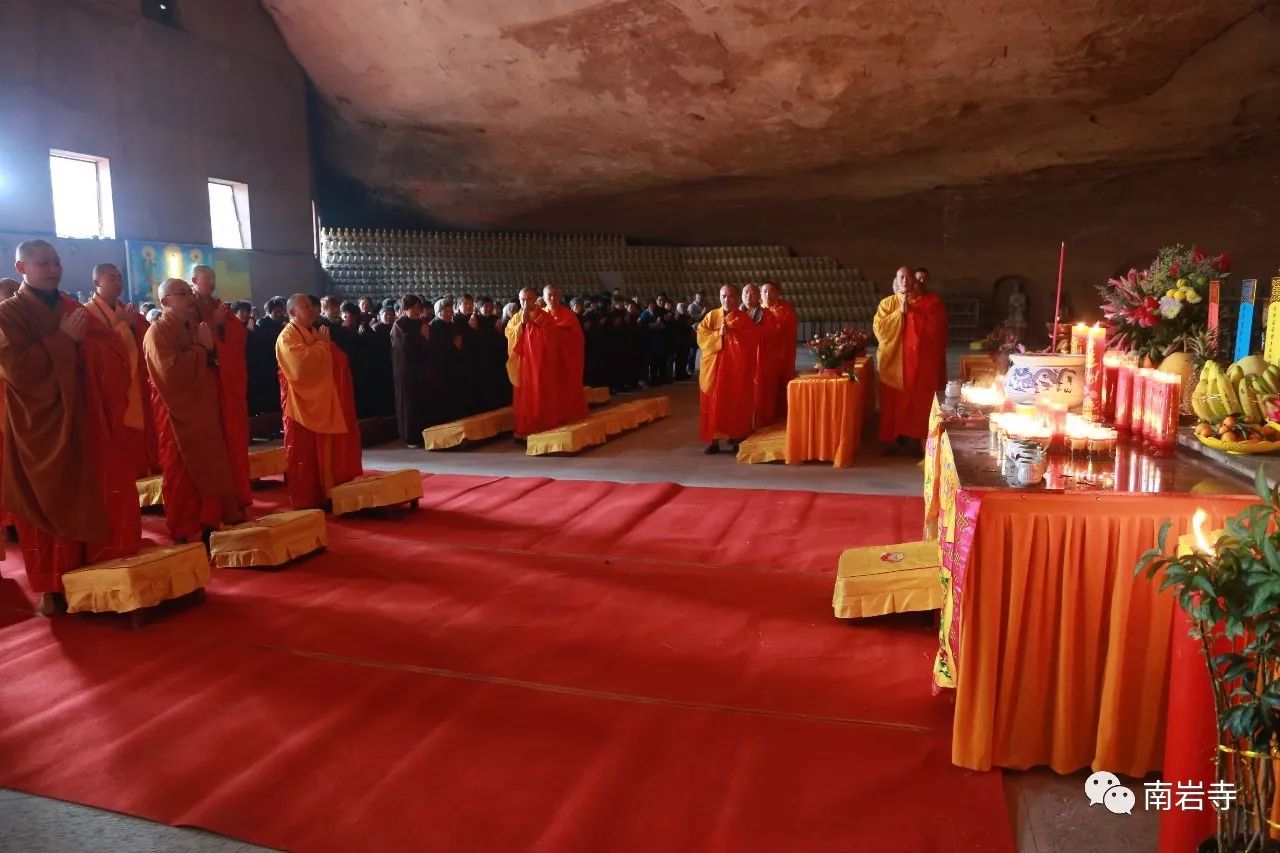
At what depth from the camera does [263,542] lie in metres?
4.42

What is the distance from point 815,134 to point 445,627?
39.3 feet

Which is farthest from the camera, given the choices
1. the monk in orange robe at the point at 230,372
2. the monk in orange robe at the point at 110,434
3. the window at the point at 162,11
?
the window at the point at 162,11

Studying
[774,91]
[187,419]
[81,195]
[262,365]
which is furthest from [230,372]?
[774,91]

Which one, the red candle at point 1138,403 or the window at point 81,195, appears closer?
the red candle at point 1138,403

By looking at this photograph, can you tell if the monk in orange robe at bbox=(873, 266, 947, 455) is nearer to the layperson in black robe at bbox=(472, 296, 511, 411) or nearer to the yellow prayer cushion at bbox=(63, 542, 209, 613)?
the layperson in black robe at bbox=(472, 296, 511, 411)

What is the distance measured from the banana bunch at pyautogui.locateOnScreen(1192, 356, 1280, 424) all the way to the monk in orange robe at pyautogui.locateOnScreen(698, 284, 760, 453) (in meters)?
4.64

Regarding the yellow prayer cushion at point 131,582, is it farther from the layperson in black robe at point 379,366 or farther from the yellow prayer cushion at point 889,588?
the layperson in black robe at point 379,366

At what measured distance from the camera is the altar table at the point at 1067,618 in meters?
2.17

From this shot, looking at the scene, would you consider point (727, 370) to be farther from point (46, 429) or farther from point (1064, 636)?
point (1064, 636)

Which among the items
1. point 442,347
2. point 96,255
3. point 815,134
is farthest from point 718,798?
point 815,134

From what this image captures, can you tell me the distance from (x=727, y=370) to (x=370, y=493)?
3.38 metres

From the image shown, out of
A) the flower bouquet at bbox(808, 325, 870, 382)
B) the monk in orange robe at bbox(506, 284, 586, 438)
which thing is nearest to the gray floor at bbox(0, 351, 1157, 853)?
the monk in orange robe at bbox(506, 284, 586, 438)

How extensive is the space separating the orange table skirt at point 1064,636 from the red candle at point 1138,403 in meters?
0.95

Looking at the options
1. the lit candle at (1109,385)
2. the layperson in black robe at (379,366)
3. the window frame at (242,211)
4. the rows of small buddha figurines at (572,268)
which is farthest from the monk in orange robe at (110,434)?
the rows of small buddha figurines at (572,268)
